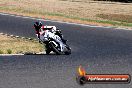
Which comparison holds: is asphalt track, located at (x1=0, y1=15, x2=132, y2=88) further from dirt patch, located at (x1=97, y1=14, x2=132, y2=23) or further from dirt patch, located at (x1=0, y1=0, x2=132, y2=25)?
dirt patch, located at (x1=97, y1=14, x2=132, y2=23)

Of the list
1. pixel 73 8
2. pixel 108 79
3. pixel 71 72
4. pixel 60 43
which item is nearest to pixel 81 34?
pixel 60 43

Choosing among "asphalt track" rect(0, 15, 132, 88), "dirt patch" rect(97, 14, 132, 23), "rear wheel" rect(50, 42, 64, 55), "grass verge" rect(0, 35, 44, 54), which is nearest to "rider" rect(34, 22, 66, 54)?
"rear wheel" rect(50, 42, 64, 55)

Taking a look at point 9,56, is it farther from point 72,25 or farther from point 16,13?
point 16,13

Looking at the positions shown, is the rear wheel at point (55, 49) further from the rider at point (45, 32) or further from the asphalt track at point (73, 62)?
the asphalt track at point (73, 62)

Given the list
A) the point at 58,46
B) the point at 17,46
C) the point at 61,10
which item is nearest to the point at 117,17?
the point at 61,10

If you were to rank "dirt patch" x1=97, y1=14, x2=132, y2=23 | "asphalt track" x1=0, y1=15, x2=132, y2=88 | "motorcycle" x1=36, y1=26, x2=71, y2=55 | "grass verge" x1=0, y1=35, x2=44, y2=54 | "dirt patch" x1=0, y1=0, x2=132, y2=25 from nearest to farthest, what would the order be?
1. "asphalt track" x1=0, y1=15, x2=132, y2=88
2. "motorcycle" x1=36, y1=26, x2=71, y2=55
3. "grass verge" x1=0, y1=35, x2=44, y2=54
4. "dirt patch" x1=0, y1=0, x2=132, y2=25
5. "dirt patch" x1=97, y1=14, x2=132, y2=23

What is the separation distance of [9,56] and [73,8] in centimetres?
3122

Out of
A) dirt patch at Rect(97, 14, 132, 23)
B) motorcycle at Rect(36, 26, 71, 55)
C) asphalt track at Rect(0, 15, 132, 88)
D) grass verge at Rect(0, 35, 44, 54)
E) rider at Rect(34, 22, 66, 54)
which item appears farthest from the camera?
dirt patch at Rect(97, 14, 132, 23)

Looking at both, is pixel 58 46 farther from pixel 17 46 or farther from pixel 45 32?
pixel 17 46

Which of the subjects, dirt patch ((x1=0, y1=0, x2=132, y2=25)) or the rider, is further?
dirt patch ((x1=0, y1=0, x2=132, y2=25))

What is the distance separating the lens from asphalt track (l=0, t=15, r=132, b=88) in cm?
1665

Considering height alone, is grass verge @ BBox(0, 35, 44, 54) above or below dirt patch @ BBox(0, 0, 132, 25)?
above

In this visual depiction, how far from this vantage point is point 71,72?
1852cm

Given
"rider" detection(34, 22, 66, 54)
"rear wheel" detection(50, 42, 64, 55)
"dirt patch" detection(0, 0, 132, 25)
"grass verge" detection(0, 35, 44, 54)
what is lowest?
"dirt patch" detection(0, 0, 132, 25)
